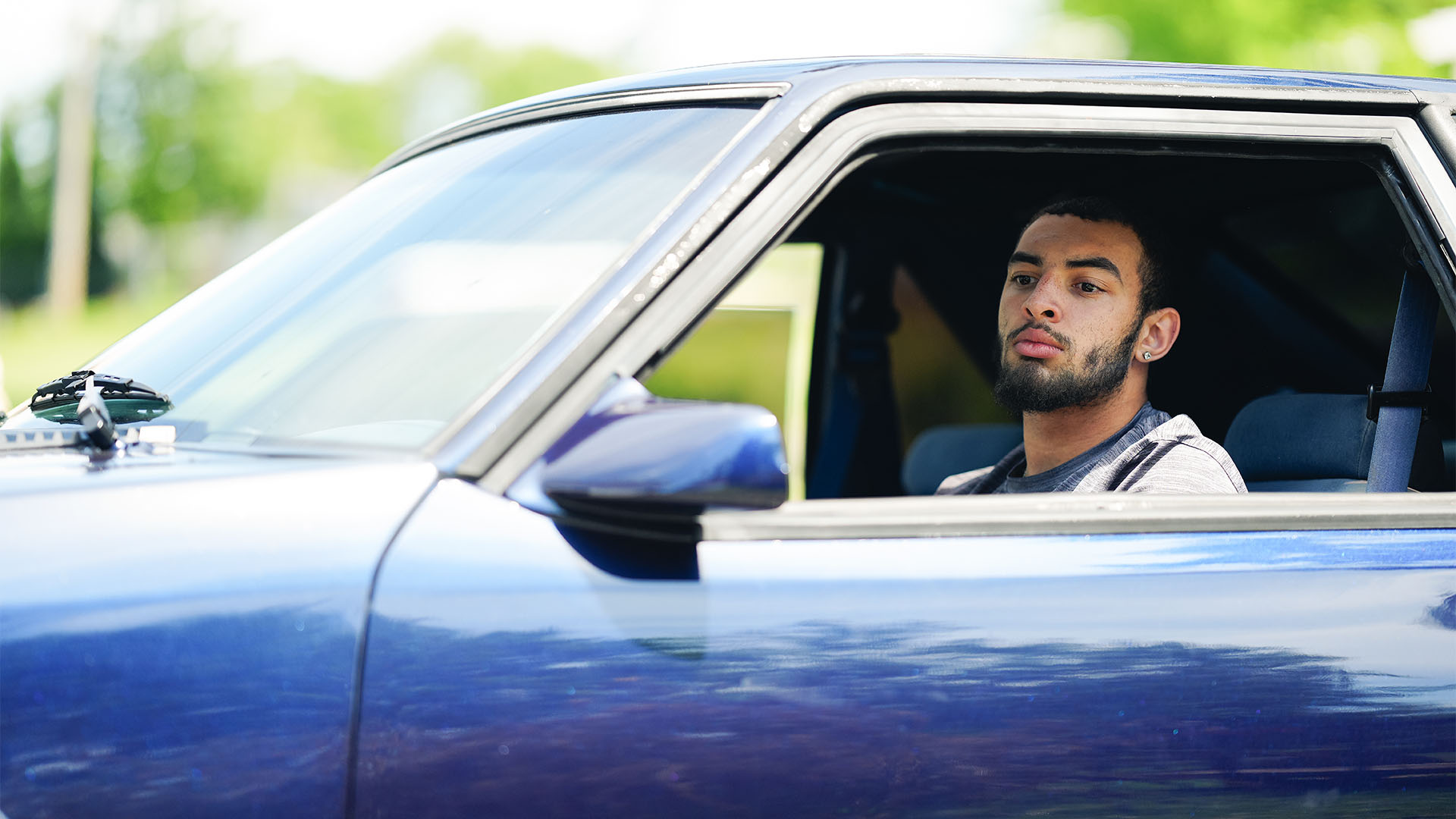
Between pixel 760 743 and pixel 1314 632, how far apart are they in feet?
2.36

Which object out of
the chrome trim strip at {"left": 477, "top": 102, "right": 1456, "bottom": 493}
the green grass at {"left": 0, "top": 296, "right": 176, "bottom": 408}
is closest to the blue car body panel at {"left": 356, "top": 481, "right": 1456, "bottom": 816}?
the chrome trim strip at {"left": 477, "top": 102, "right": 1456, "bottom": 493}

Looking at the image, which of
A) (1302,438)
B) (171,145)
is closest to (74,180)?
(171,145)

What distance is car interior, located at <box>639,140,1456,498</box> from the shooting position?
8.25 ft

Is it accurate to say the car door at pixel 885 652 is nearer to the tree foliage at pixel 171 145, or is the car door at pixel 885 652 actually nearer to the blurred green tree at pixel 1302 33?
the blurred green tree at pixel 1302 33

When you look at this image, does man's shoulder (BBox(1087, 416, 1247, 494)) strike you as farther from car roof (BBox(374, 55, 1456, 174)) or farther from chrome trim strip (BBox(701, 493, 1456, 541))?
car roof (BBox(374, 55, 1456, 174))

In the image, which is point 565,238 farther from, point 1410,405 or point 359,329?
point 1410,405

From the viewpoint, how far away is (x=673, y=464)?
4.67 feet

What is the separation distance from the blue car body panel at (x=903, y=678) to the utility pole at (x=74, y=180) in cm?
2841

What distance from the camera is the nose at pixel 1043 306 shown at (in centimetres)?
250

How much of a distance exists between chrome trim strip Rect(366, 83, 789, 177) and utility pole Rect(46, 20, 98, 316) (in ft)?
89.2

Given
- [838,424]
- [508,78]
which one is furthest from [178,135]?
[838,424]

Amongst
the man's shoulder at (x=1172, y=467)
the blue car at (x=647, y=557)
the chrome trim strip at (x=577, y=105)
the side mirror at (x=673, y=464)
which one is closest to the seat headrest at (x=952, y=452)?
the man's shoulder at (x=1172, y=467)

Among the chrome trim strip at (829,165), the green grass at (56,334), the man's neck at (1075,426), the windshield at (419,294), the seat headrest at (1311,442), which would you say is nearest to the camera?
the chrome trim strip at (829,165)

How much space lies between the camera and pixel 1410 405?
2.28 m
